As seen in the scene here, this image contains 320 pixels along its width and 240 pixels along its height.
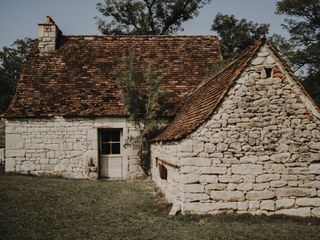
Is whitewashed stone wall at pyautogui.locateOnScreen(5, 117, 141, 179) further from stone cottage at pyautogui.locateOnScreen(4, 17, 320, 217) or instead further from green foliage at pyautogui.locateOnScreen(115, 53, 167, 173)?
green foliage at pyautogui.locateOnScreen(115, 53, 167, 173)

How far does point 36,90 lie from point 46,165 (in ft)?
12.1

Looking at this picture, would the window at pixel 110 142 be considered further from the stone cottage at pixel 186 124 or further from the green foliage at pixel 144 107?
the green foliage at pixel 144 107

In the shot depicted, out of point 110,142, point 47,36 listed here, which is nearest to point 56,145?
point 110,142

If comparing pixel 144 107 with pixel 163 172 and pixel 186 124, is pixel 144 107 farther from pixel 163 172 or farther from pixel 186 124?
pixel 186 124

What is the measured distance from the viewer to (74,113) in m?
13.3

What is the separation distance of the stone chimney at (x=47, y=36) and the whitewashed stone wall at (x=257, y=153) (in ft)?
37.6

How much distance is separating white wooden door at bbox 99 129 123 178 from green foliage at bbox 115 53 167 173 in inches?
39.3

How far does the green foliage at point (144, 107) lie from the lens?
1298cm

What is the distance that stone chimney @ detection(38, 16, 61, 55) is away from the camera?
15.8 meters

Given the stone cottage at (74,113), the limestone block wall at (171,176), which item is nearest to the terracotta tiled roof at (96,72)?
the stone cottage at (74,113)

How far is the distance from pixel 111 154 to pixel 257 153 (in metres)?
7.98

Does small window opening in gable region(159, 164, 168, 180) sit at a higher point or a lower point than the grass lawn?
A: higher

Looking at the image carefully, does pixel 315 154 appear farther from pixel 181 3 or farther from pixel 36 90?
pixel 181 3

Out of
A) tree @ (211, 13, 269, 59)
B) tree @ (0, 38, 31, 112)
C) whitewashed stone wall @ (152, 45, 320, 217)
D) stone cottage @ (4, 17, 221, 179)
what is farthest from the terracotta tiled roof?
tree @ (0, 38, 31, 112)
